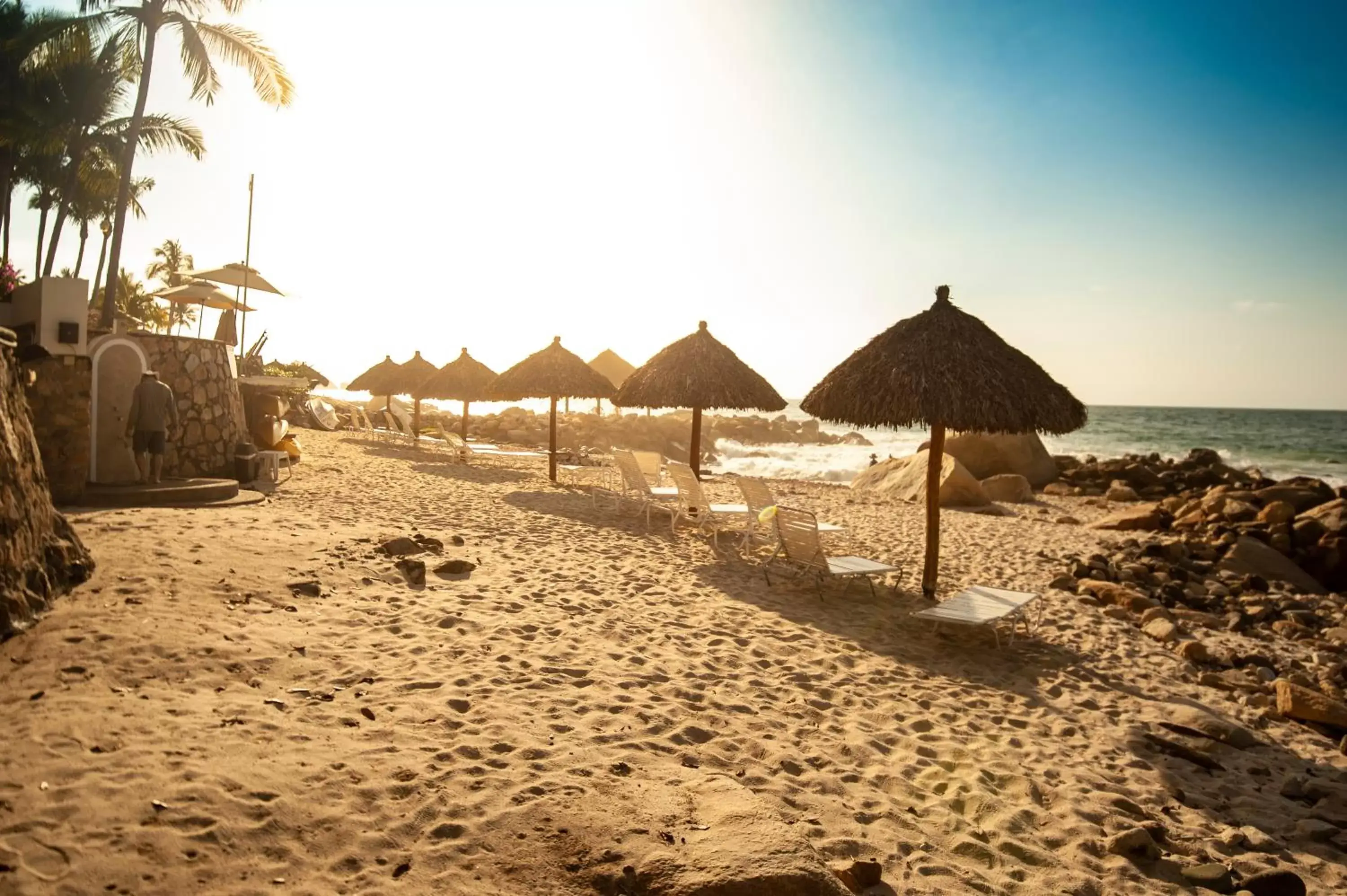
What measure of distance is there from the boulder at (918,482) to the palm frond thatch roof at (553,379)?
5967 mm

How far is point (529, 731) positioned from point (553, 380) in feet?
38.0

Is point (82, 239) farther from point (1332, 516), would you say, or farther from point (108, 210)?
point (1332, 516)

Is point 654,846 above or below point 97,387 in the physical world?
below

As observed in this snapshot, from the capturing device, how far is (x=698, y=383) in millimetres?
11297

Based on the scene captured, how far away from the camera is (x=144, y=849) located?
8.07 ft

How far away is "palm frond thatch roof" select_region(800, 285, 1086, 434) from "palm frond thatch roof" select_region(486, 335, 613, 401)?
789 centimetres

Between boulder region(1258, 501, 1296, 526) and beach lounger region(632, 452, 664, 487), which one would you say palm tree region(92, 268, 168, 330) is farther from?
boulder region(1258, 501, 1296, 526)

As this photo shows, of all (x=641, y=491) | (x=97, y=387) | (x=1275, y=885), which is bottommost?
(x=1275, y=885)

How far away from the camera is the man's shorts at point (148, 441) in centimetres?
848

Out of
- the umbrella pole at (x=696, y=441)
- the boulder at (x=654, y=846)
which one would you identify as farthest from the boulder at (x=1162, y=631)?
the umbrella pole at (x=696, y=441)

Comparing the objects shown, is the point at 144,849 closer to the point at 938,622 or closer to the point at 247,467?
the point at 938,622

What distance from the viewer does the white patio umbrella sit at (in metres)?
14.6

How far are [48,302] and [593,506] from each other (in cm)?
637

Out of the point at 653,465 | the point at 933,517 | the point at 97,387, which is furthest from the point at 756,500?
the point at 97,387
